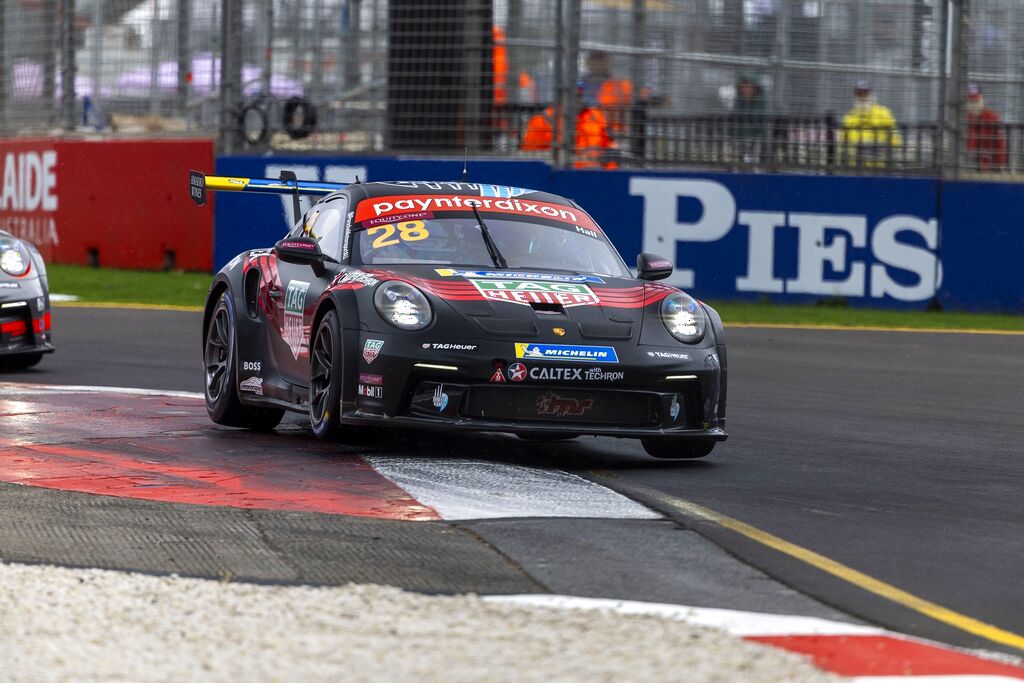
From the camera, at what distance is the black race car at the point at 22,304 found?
37.8ft

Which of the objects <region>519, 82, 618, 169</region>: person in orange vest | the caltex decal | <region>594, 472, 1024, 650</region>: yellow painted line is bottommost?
<region>594, 472, 1024, 650</region>: yellow painted line

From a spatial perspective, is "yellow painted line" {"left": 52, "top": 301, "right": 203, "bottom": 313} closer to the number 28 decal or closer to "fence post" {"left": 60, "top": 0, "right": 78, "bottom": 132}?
"fence post" {"left": 60, "top": 0, "right": 78, "bottom": 132}

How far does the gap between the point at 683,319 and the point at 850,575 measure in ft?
8.59

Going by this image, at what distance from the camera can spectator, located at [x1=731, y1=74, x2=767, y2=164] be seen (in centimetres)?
1831

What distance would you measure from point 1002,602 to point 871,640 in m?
0.80

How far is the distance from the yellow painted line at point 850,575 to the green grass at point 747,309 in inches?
386

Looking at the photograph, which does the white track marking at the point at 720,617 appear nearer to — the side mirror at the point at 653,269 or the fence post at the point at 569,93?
the side mirror at the point at 653,269

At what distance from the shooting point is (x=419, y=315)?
761cm

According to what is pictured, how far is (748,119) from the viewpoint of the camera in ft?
60.5

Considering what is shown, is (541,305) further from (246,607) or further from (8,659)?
(8,659)

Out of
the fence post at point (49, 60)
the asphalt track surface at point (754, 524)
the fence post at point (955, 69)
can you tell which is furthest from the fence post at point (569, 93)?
the asphalt track surface at point (754, 524)

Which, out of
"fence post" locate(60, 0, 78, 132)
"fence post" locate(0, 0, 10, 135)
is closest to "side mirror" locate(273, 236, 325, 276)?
"fence post" locate(60, 0, 78, 132)

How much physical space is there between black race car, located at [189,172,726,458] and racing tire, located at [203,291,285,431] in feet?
0.05

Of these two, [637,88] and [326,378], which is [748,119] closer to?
[637,88]
